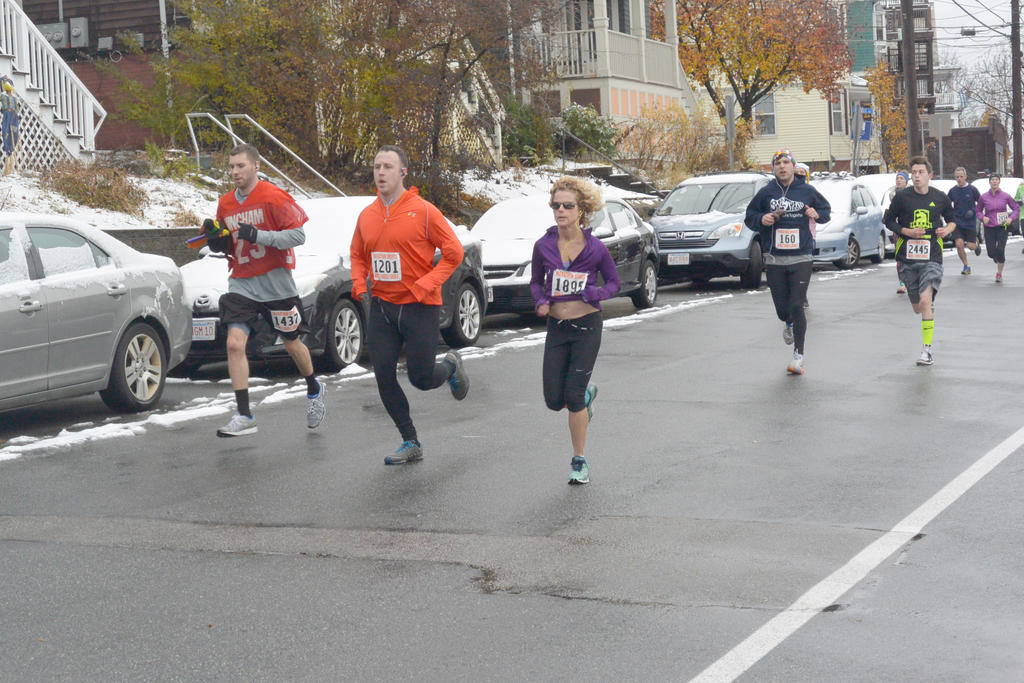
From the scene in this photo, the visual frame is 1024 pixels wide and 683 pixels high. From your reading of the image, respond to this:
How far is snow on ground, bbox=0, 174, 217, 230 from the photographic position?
17672 millimetres

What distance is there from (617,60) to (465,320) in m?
27.4

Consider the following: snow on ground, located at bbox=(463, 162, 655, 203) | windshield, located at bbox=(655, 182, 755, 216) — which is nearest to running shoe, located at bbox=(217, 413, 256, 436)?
windshield, located at bbox=(655, 182, 755, 216)

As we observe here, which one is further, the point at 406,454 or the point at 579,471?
the point at 406,454

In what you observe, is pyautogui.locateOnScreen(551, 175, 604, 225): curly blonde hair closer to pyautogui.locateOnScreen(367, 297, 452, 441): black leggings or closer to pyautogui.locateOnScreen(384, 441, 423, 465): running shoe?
pyautogui.locateOnScreen(367, 297, 452, 441): black leggings

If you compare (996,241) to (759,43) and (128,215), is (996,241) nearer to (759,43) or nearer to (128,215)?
(128,215)

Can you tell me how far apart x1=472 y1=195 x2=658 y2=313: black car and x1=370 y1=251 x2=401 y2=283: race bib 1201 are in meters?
8.17

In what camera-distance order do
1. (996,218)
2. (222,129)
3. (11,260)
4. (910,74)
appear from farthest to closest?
(910,74), (222,129), (996,218), (11,260)

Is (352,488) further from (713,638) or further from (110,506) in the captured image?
(713,638)

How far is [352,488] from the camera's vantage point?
809cm

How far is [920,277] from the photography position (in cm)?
1314

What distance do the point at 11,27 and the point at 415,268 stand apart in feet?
47.4

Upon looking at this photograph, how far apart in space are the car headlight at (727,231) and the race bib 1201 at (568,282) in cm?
1438

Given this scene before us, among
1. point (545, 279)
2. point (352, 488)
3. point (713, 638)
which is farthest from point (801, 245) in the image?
point (713, 638)

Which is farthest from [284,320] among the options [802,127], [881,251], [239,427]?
[802,127]
